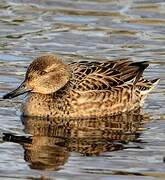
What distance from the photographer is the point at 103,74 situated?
1579 centimetres

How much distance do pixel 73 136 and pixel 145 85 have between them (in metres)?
2.33

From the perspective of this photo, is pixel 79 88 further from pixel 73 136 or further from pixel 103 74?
pixel 73 136

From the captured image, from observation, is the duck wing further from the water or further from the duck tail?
the water

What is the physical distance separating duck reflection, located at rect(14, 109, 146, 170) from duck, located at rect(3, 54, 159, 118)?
0.55 feet

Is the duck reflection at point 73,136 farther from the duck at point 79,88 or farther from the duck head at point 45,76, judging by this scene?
the duck head at point 45,76

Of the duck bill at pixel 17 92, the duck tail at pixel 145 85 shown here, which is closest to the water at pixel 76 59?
the duck tail at pixel 145 85

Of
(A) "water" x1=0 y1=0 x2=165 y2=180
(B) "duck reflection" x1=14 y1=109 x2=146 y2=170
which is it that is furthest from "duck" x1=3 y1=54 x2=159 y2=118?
(A) "water" x1=0 y1=0 x2=165 y2=180

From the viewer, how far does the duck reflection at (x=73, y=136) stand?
43.1ft

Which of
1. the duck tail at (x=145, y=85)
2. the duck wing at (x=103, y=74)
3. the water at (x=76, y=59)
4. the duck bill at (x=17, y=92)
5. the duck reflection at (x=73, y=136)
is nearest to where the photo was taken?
the water at (x=76, y=59)

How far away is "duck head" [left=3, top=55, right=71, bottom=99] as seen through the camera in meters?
15.2

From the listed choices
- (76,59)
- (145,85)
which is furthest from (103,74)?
(76,59)

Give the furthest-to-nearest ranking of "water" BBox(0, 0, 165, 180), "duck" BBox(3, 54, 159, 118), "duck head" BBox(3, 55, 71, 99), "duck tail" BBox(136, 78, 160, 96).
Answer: "duck tail" BBox(136, 78, 160, 96)
"duck" BBox(3, 54, 159, 118)
"duck head" BBox(3, 55, 71, 99)
"water" BBox(0, 0, 165, 180)

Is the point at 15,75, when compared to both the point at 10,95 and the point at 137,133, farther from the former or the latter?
the point at 137,133

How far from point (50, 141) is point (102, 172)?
1.67m
